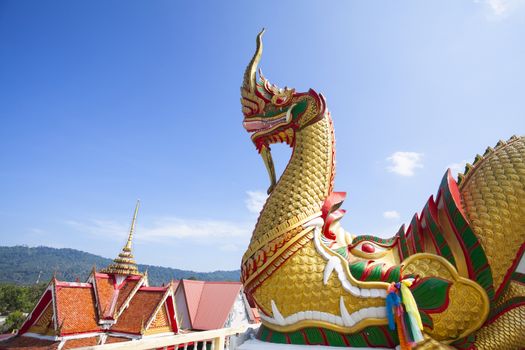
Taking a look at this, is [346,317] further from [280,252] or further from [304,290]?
[280,252]

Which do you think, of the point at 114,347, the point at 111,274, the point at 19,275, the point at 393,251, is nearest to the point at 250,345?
the point at 114,347

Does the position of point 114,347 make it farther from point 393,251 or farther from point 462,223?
point 462,223

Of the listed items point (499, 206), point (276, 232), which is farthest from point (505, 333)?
point (276, 232)

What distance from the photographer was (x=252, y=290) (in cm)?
393

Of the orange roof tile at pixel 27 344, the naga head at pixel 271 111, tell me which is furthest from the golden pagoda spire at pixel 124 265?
the naga head at pixel 271 111

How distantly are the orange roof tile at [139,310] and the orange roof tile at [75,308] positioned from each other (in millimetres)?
789

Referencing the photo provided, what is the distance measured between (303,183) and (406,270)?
1.55 metres

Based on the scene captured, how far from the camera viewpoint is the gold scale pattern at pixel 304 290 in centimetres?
347

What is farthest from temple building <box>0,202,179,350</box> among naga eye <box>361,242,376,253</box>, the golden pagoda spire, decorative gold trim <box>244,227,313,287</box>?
naga eye <box>361,242,376,253</box>

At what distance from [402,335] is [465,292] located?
0.82 m

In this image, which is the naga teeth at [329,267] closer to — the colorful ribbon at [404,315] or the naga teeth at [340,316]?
the naga teeth at [340,316]

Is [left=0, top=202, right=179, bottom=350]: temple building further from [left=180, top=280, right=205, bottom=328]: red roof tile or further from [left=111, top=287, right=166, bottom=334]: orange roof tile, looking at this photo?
[left=180, top=280, right=205, bottom=328]: red roof tile

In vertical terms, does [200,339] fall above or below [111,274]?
below

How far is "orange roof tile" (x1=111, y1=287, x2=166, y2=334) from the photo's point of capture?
1083 cm
